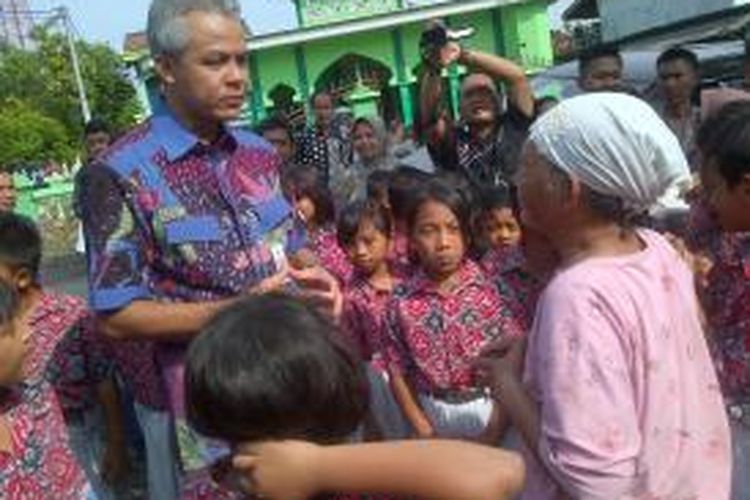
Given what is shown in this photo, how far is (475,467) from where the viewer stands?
57.5 inches

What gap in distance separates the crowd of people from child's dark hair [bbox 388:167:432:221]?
2 centimetres

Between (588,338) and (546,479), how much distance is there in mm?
334

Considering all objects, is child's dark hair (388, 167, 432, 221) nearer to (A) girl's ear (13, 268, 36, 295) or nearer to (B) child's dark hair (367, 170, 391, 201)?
(B) child's dark hair (367, 170, 391, 201)

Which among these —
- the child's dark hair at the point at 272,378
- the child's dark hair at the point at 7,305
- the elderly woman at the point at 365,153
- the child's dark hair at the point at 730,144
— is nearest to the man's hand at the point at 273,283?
the child's dark hair at the point at 7,305

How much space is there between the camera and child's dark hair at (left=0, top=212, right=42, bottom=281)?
3.32m

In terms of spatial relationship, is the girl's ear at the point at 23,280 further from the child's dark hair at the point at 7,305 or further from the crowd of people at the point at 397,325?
the child's dark hair at the point at 7,305

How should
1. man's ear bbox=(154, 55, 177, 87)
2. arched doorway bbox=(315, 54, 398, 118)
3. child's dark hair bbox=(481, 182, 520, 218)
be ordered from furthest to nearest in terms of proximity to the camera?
arched doorway bbox=(315, 54, 398, 118)
child's dark hair bbox=(481, 182, 520, 218)
man's ear bbox=(154, 55, 177, 87)

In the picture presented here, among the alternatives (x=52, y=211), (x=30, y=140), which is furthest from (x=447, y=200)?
(x=30, y=140)

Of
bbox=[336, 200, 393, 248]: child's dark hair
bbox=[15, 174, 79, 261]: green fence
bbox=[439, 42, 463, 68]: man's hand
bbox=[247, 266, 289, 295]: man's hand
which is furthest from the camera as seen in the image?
bbox=[15, 174, 79, 261]: green fence

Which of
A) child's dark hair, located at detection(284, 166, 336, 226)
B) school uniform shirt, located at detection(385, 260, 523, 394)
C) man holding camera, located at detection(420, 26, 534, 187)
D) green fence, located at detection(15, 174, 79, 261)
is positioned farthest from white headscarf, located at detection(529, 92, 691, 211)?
green fence, located at detection(15, 174, 79, 261)

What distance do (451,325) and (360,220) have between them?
105cm

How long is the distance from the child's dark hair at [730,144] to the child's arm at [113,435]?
6.42 ft

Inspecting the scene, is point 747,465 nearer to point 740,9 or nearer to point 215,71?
point 215,71

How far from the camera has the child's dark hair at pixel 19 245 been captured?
3316 millimetres
